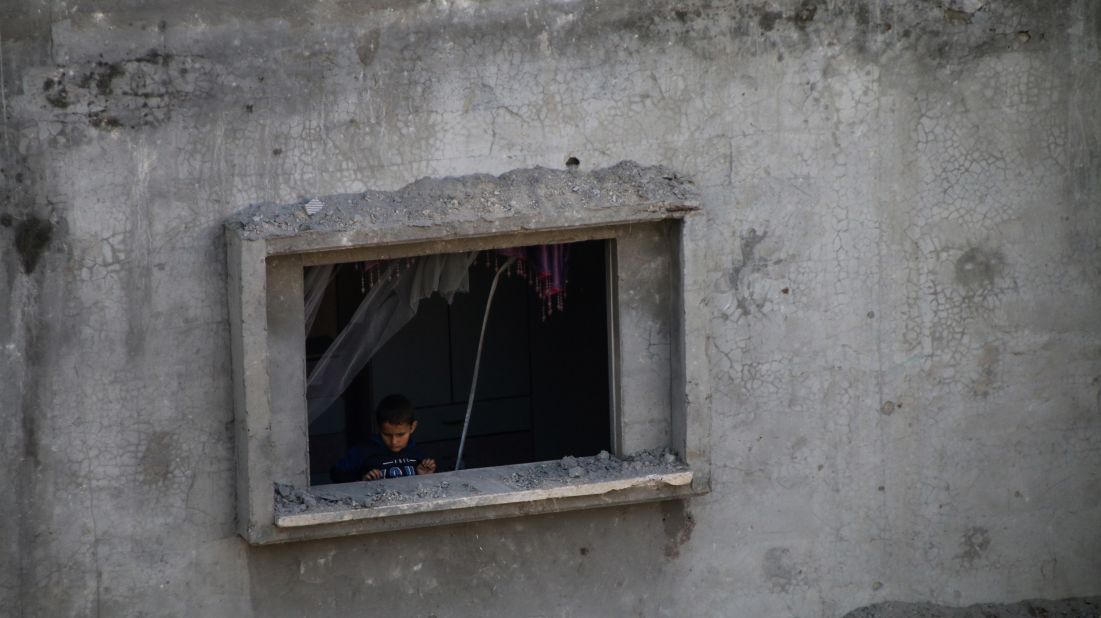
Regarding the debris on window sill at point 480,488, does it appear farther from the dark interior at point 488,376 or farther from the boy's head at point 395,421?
the dark interior at point 488,376

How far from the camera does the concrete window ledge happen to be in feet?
19.7

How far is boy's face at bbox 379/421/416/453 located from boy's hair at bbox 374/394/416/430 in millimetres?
13

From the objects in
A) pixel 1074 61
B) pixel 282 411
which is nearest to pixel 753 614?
pixel 282 411

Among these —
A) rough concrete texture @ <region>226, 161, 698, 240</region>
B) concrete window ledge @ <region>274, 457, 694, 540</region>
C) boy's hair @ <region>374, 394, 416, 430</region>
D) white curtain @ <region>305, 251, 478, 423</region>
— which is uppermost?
rough concrete texture @ <region>226, 161, 698, 240</region>

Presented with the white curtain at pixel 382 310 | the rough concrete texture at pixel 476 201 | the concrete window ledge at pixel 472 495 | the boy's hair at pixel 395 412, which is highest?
the rough concrete texture at pixel 476 201

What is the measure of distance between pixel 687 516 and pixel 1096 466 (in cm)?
193

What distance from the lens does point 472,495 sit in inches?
242

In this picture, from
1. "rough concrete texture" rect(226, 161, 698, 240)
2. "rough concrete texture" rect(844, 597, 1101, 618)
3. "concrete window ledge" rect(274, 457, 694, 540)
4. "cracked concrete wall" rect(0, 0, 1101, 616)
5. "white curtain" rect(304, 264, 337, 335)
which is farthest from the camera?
"rough concrete texture" rect(844, 597, 1101, 618)

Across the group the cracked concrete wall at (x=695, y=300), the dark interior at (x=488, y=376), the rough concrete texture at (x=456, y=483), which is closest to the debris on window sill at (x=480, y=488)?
the rough concrete texture at (x=456, y=483)

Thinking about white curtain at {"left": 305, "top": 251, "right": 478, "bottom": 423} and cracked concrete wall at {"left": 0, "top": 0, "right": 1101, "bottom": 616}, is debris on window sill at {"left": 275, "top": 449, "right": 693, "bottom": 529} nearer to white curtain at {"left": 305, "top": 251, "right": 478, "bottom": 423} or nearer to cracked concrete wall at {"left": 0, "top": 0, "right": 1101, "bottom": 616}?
cracked concrete wall at {"left": 0, "top": 0, "right": 1101, "bottom": 616}

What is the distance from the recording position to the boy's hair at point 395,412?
22.3ft

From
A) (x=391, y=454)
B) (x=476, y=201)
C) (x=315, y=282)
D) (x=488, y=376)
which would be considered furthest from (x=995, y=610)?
(x=488, y=376)

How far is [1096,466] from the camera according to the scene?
6980 mm

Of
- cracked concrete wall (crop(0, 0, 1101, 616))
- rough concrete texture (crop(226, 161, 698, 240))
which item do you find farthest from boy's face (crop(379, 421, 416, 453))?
rough concrete texture (crop(226, 161, 698, 240))
